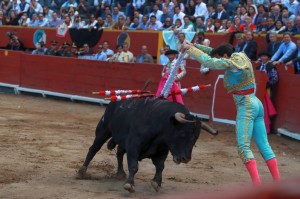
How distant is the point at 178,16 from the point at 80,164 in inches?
336

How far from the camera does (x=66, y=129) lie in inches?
410

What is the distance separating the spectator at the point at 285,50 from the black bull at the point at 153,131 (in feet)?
16.8

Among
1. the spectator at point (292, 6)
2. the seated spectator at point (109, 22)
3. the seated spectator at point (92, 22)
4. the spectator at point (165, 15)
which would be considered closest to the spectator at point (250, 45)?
the spectator at point (292, 6)

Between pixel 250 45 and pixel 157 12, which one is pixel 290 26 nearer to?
pixel 250 45

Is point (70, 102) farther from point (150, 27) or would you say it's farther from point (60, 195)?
point (60, 195)

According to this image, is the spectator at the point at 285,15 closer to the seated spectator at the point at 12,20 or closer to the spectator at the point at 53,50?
the spectator at the point at 53,50

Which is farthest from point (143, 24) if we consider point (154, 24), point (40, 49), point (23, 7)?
point (23, 7)

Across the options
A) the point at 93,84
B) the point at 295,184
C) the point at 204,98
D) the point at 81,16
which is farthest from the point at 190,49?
the point at 81,16

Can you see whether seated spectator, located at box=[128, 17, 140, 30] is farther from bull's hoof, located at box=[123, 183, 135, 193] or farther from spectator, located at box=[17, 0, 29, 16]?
bull's hoof, located at box=[123, 183, 135, 193]

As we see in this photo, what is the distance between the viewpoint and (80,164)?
718cm

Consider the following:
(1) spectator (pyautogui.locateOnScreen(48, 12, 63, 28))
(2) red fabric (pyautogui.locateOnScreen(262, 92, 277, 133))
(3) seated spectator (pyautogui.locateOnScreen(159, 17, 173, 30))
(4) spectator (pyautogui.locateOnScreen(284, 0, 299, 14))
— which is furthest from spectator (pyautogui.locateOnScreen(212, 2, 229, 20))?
(1) spectator (pyautogui.locateOnScreen(48, 12, 63, 28))

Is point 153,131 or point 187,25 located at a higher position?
point 153,131

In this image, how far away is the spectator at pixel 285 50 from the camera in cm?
1051

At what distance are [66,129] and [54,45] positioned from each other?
7445mm
